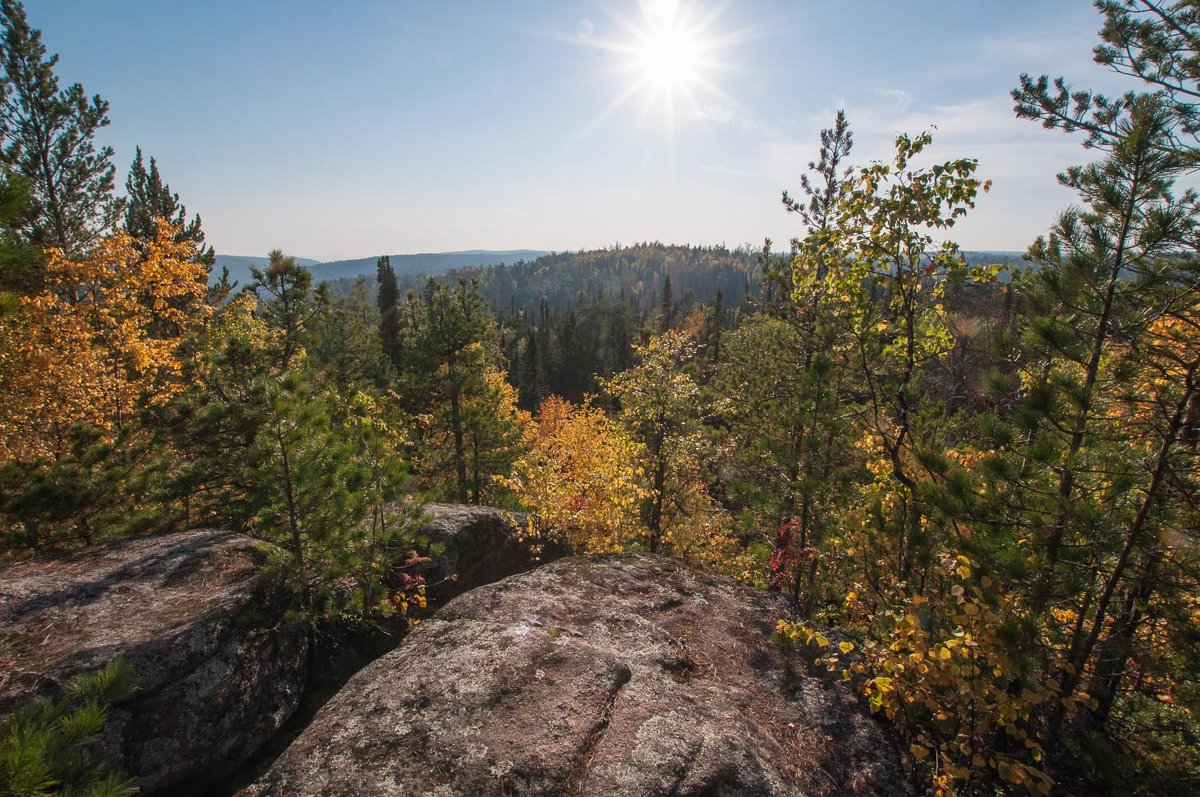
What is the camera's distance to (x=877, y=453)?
29.6 feet

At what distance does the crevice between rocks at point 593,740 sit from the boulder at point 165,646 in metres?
4.51

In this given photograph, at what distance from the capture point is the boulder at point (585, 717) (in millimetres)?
3750

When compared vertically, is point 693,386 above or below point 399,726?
above

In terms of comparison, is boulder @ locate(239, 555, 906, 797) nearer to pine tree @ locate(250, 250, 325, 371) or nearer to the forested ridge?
the forested ridge

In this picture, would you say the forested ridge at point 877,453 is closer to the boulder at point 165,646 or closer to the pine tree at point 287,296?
the pine tree at point 287,296

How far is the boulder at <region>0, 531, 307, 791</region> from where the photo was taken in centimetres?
512

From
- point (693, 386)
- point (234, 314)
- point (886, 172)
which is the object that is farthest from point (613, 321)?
point (886, 172)

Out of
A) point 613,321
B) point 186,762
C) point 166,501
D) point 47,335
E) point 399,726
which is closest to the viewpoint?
point 399,726

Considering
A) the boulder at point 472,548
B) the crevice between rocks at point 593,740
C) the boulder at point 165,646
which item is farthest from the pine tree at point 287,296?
the crevice between rocks at point 593,740

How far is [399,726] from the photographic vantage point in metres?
4.22

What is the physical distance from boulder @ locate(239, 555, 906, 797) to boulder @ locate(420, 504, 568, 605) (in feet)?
13.2

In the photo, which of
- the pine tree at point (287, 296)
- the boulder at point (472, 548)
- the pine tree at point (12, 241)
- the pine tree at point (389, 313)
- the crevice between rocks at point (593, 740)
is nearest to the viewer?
the pine tree at point (12, 241)

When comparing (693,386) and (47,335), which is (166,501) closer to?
(47,335)

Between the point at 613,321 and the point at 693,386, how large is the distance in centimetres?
7862
